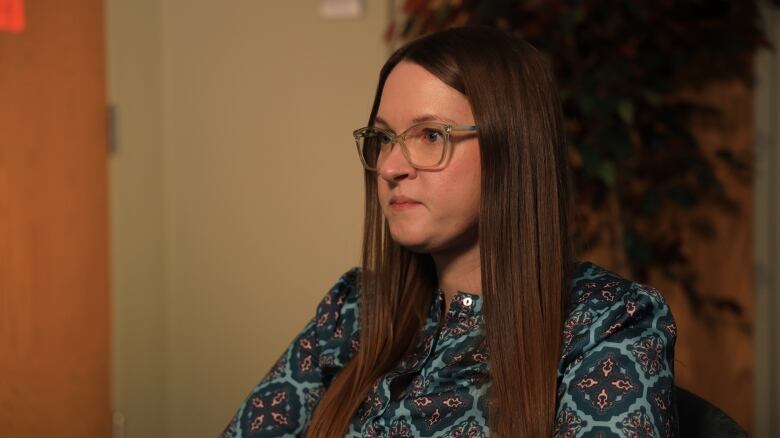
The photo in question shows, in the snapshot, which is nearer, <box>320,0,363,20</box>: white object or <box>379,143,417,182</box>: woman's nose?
<box>379,143,417,182</box>: woman's nose

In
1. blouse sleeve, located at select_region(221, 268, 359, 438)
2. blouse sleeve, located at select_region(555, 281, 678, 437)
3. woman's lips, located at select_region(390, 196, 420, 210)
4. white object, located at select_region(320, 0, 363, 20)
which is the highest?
white object, located at select_region(320, 0, 363, 20)

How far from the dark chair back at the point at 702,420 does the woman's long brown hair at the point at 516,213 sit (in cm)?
20

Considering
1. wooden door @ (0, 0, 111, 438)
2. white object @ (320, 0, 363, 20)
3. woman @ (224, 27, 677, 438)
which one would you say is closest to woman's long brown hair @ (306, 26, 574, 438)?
woman @ (224, 27, 677, 438)

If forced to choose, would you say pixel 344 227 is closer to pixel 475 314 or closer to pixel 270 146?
pixel 270 146

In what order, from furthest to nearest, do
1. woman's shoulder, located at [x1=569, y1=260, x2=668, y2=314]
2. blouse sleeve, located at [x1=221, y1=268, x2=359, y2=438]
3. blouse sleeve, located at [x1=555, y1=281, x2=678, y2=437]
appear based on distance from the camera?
1. blouse sleeve, located at [x1=221, y1=268, x2=359, y2=438]
2. woman's shoulder, located at [x1=569, y1=260, x2=668, y2=314]
3. blouse sleeve, located at [x1=555, y1=281, x2=678, y2=437]

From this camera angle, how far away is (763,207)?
8.82ft

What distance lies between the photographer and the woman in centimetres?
104

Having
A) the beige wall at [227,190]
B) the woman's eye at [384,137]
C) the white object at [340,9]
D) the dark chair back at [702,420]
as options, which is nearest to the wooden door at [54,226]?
the beige wall at [227,190]

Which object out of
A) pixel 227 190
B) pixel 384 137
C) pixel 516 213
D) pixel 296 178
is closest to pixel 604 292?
pixel 516 213

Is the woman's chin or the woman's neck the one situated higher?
the woman's chin

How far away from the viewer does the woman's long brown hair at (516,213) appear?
A: 1075 millimetres

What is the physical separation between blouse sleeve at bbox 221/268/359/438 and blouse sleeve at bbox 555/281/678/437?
42 centimetres

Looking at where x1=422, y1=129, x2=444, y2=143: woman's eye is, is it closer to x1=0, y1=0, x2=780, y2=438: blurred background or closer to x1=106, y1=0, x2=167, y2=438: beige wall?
x1=0, y1=0, x2=780, y2=438: blurred background

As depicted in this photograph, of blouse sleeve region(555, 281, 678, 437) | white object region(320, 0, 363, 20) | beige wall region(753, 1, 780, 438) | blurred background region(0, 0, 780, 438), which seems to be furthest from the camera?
beige wall region(753, 1, 780, 438)
